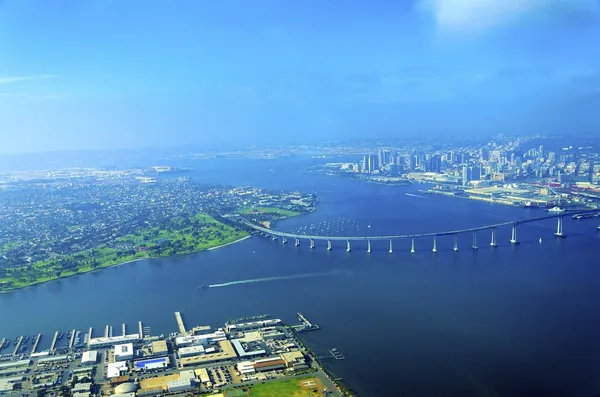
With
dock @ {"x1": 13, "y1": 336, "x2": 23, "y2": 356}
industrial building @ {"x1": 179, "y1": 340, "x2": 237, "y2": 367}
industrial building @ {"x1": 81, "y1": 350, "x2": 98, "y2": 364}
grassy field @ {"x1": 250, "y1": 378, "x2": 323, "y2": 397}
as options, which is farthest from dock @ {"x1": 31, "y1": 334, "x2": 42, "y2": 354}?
grassy field @ {"x1": 250, "y1": 378, "x2": 323, "y2": 397}

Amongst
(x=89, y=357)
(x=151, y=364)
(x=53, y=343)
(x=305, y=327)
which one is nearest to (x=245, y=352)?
(x=305, y=327)

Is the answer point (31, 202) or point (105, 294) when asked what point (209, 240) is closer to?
point (105, 294)

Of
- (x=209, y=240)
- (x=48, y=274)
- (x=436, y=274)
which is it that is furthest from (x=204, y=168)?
(x=436, y=274)

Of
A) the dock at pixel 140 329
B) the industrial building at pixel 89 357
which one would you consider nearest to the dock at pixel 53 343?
the industrial building at pixel 89 357

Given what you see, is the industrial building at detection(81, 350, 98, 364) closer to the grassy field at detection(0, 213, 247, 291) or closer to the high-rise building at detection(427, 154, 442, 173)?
the grassy field at detection(0, 213, 247, 291)

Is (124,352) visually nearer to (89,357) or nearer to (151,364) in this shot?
(89,357)

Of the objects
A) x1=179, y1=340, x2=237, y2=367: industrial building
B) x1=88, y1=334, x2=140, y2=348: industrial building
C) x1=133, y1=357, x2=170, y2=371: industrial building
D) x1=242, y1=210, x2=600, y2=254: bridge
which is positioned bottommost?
x1=179, y1=340, x2=237, y2=367: industrial building

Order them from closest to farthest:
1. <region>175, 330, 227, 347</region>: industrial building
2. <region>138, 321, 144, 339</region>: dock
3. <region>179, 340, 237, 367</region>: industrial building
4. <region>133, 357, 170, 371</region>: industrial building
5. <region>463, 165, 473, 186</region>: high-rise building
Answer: <region>133, 357, 170, 371</region>: industrial building, <region>179, 340, 237, 367</region>: industrial building, <region>175, 330, 227, 347</region>: industrial building, <region>138, 321, 144, 339</region>: dock, <region>463, 165, 473, 186</region>: high-rise building
